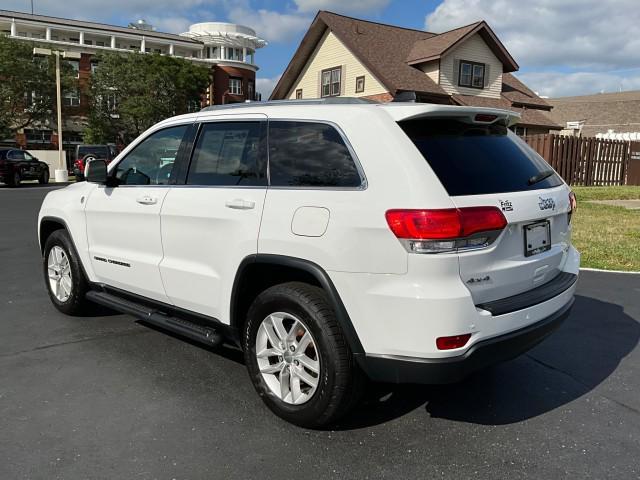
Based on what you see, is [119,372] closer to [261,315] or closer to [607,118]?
[261,315]

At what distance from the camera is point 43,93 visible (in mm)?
44250

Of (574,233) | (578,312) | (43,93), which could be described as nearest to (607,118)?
(43,93)

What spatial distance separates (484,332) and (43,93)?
1911 inches

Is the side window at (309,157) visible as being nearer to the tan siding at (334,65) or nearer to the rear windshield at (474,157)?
the rear windshield at (474,157)

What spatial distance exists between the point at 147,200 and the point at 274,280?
1.31m

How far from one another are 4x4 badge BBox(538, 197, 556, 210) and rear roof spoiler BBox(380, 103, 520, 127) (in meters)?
0.57

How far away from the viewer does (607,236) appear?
32.6 ft

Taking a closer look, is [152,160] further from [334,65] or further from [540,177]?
[334,65]

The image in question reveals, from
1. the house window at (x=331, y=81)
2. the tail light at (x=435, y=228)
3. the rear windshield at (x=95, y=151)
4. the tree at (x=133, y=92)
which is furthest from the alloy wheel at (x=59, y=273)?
the tree at (x=133, y=92)

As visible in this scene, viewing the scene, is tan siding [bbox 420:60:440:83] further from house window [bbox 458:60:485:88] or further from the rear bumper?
the rear bumper

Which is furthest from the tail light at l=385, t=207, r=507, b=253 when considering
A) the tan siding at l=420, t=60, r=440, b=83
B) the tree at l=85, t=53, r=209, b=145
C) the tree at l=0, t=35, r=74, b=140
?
the tree at l=85, t=53, r=209, b=145

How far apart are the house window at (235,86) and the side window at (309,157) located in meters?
68.3

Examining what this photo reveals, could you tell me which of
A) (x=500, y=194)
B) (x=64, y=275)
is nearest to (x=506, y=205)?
(x=500, y=194)

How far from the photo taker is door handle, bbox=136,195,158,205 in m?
4.07
